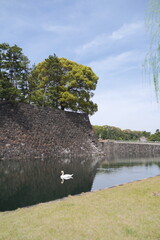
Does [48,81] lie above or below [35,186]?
above

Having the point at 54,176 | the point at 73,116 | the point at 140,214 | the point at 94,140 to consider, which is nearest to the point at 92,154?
the point at 94,140

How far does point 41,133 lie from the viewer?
3225 centimetres

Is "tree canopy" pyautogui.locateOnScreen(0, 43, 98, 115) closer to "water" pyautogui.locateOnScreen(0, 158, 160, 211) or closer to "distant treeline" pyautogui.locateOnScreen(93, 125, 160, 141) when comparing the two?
"water" pyautogui.locateOnScreen(0, 158, 160, 211)

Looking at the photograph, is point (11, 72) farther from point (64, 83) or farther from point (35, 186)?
point (35, 186)

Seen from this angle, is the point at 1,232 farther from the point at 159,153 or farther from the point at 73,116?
the point at 159,153

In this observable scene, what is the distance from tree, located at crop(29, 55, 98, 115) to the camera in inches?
1483

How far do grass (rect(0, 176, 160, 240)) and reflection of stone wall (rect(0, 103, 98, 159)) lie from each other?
20655mm

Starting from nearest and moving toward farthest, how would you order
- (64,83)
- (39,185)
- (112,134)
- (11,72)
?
(39,185) → (11,72) → (64,83) → (112,134)

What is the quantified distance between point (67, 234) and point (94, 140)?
111ft

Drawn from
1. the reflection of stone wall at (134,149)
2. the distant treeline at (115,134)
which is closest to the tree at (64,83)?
the reflection of stone wall at (134,149)

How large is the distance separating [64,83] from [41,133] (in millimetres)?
11152

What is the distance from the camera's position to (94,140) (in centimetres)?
3972

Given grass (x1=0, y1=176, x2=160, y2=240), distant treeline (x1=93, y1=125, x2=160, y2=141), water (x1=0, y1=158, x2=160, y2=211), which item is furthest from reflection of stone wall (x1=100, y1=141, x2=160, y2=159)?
grass (x1=0, y1=176, x2=160, y2=240)

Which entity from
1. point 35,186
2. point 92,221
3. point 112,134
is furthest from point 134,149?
point 112,134
